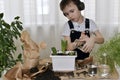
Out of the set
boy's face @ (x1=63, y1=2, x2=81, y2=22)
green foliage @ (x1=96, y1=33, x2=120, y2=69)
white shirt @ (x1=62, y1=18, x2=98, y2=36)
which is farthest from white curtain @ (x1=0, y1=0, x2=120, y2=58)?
green foliage @ (x1=96, y1=33, x2=120, y2=69)

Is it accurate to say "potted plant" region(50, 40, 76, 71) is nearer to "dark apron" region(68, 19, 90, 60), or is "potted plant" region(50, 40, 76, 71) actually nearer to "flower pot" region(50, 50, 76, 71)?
"flower pot" region(50, 50, 76, 71)

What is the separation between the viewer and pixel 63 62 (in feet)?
3.55

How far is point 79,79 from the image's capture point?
3.49 ft

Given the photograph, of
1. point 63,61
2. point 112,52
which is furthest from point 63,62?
point 112,52

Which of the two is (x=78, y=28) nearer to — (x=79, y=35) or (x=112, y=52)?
(x=79, y=35)

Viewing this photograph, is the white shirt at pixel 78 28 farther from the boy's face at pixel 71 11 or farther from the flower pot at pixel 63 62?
the flower pot at pixel 63 62

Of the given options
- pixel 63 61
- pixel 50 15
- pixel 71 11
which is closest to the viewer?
pixel 63 61

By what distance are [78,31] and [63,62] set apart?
15.3 inches

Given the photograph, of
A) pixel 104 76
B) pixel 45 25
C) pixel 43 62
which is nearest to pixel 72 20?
pixel 43 62

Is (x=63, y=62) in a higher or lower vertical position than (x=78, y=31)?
lower

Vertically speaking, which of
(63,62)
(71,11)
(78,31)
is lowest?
(63,62)

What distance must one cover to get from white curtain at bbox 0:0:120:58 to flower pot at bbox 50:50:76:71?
2.69 feet

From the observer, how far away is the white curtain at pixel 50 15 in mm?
1931

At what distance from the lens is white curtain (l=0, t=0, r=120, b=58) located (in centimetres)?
193
